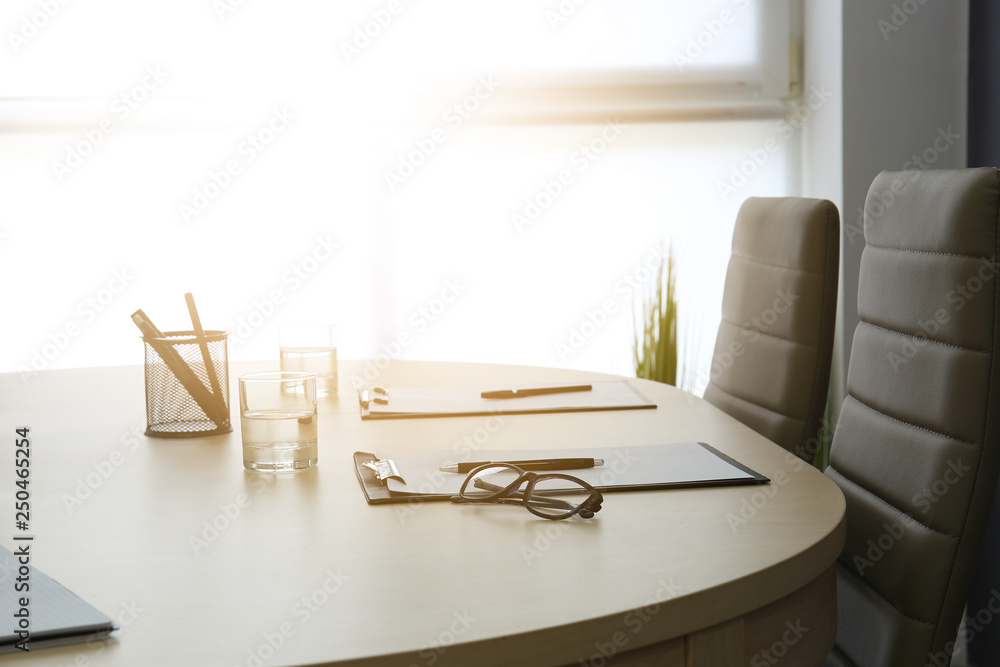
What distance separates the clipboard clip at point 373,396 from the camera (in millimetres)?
1654

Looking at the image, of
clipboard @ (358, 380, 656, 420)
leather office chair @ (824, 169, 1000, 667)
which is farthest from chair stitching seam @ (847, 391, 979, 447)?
clipboard @ (358, 380, 656, 420)

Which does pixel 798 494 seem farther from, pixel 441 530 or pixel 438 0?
pixel 438 0

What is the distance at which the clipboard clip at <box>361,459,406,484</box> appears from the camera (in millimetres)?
1129

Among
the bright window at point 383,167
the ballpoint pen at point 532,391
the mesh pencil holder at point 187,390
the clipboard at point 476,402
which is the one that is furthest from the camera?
the bright window at point 383,167

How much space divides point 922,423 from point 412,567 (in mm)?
788

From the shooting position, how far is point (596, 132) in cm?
319

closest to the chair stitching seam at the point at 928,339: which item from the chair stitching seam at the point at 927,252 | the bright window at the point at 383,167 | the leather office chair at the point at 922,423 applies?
the leather office chair at the point at 922,423

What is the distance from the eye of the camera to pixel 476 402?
5.48 ft

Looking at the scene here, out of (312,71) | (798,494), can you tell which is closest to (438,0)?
(312,71)

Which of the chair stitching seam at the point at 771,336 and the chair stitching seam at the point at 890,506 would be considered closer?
the chair stitching seam at the point at 890,506

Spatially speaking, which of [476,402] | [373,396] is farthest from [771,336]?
[373,396]

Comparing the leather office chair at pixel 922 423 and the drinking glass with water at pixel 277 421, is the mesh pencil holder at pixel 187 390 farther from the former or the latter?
the leather office chair at pixel 922 423

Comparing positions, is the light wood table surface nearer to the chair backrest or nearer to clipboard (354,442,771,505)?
clipboard (354,442,771,505)

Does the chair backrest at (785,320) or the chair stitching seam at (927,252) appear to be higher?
the chair stitching seam at (927,252)
